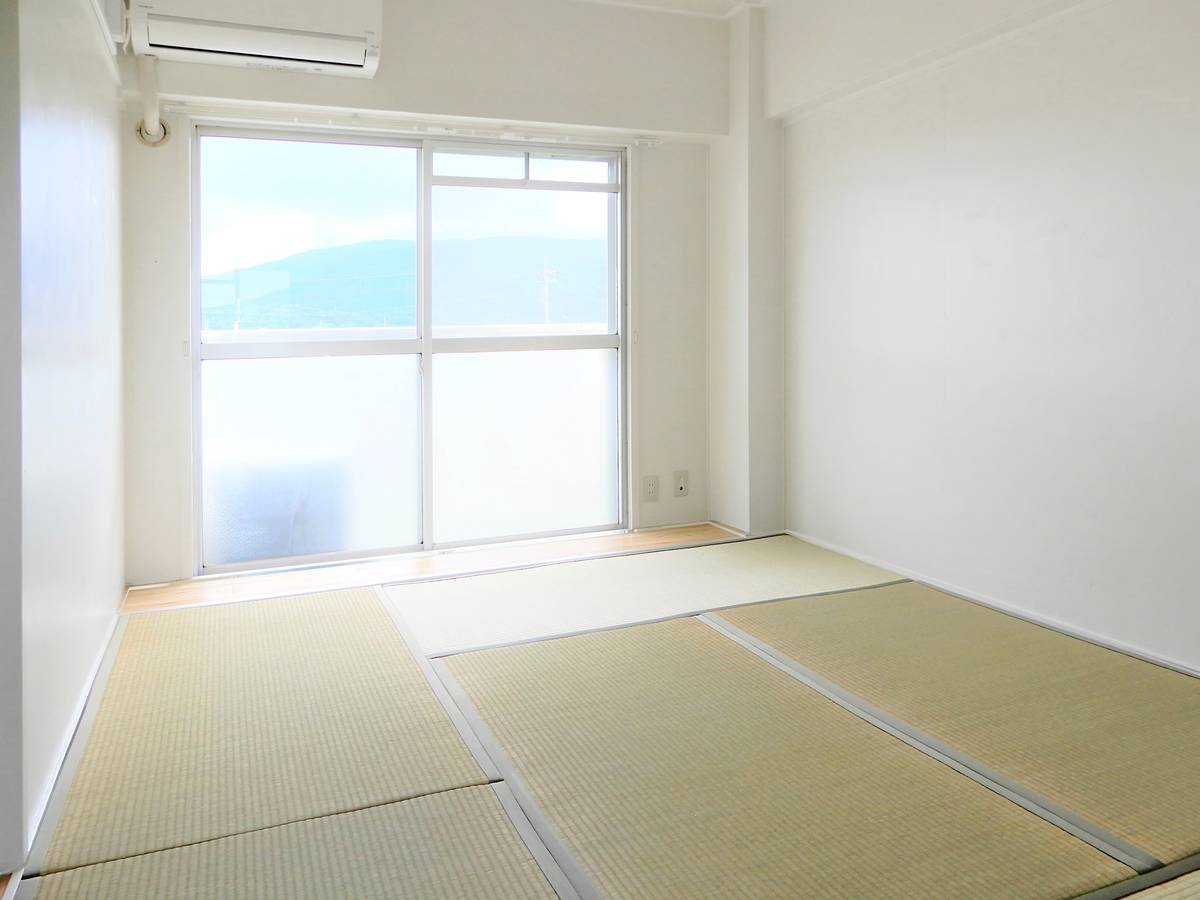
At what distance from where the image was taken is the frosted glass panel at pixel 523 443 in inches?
182

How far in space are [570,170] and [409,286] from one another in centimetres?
102

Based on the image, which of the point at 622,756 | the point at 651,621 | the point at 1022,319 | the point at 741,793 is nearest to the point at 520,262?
the point at 651,621

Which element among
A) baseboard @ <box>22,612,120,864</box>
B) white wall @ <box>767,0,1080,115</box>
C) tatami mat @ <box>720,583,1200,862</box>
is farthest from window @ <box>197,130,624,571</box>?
tatami mat @ <box>720,583,1200,862</box>

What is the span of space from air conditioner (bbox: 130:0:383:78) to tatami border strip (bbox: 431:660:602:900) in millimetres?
2470

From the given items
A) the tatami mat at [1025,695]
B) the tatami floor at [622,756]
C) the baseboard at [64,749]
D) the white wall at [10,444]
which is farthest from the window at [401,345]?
the white wall at [10,444]

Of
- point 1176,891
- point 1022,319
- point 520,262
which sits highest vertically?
point 520,262

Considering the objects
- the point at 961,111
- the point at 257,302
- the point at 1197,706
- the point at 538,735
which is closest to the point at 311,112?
the point at 257,302

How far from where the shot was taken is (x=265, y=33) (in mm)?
3643

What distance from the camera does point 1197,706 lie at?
266 cm

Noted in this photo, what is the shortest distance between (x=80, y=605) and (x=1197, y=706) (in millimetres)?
3149

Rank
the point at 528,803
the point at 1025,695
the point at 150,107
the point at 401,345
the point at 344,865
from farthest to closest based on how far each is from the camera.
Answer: the point at 401,345 < the point at 150,107 < the point at 1025,695 < the point at 528,803 < the point at 344,865

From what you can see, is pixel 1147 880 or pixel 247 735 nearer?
pixel 1147 880

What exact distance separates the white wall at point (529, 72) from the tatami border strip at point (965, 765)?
2.58 m

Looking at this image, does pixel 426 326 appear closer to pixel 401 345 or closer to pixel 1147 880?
pixel 401 345
